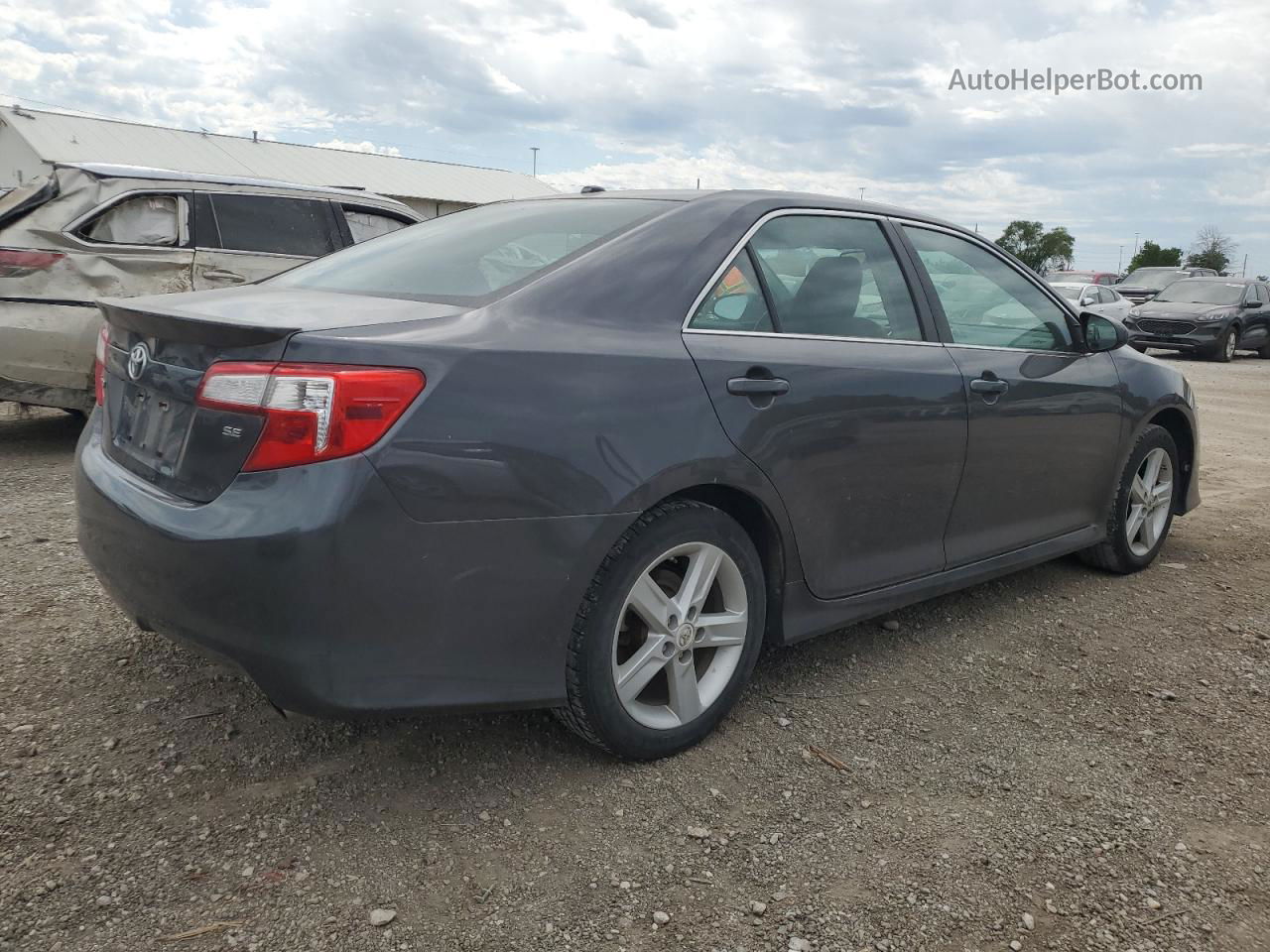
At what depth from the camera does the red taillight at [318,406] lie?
2.19m

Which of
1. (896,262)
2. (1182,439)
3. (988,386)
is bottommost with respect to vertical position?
(1182,439)

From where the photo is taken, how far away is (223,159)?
39.9 m

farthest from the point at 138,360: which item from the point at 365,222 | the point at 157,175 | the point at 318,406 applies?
the point at 365,222

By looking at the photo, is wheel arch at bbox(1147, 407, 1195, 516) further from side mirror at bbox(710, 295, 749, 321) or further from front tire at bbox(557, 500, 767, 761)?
front tire at bbox(557, 500, 767, 761)

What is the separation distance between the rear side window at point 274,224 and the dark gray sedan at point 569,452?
3830 millimetres

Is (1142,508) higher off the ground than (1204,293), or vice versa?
(1204,293)

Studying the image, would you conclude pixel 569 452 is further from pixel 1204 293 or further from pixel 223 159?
pixel 223 159

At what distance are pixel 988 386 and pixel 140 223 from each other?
5.32 m

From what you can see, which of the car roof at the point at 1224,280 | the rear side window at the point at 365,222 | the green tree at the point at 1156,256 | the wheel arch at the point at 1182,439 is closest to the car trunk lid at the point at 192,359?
the wheel arch at the point at 1182,439

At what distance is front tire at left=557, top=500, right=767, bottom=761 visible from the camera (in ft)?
8.48

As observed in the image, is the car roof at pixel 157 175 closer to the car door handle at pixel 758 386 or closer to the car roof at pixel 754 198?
the car roof at pixel 754 198

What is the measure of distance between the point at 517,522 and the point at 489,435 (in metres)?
0.21

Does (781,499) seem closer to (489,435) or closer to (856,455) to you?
(856,455)

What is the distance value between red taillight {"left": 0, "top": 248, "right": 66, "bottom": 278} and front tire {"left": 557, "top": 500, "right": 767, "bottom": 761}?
16.4 ft
